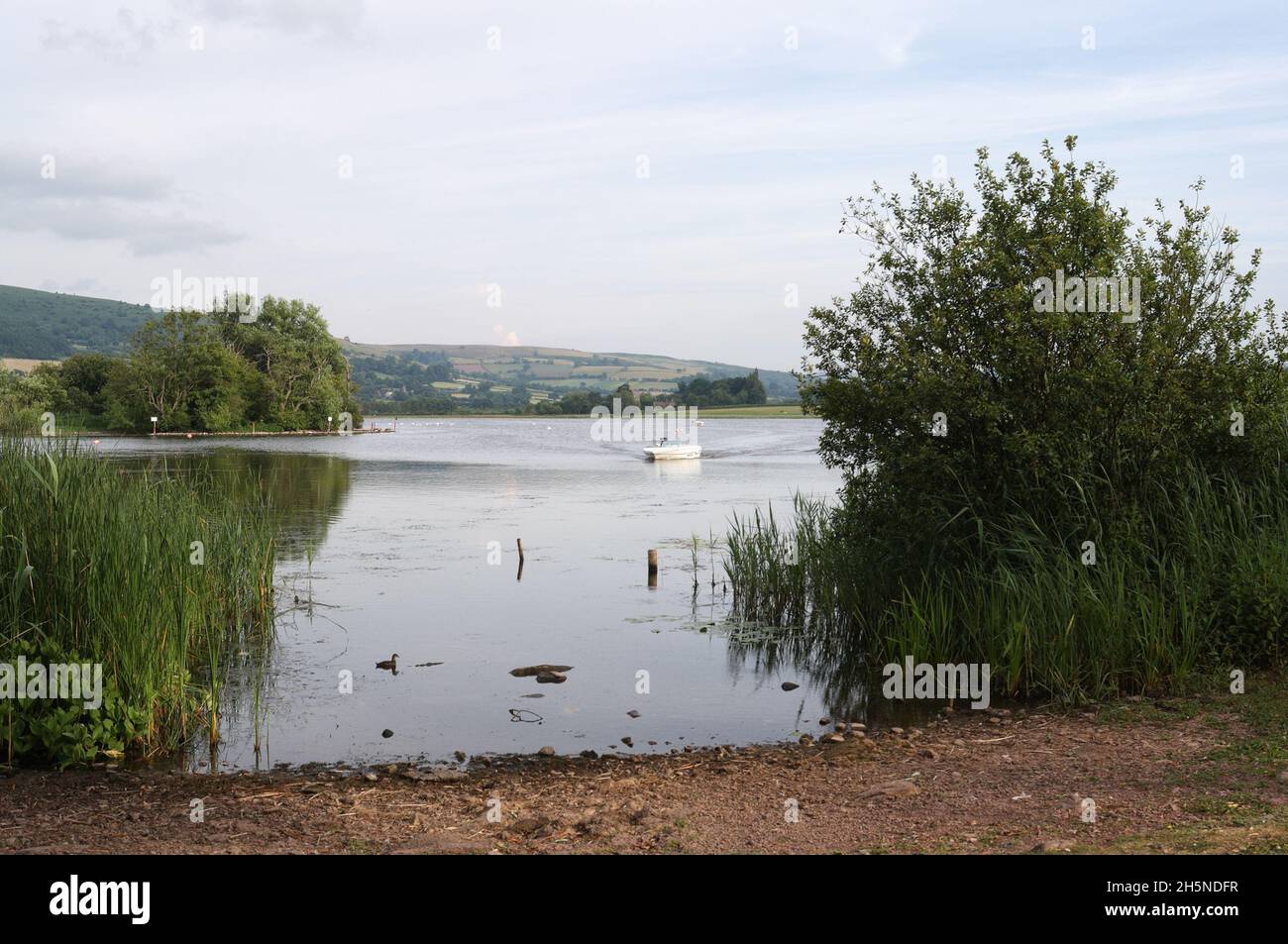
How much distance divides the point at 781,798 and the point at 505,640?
8851mm

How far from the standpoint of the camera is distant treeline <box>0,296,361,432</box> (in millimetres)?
93125

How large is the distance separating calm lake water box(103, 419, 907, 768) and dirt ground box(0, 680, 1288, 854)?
1559 mm

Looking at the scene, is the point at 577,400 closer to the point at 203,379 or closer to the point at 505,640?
the point at 203,379

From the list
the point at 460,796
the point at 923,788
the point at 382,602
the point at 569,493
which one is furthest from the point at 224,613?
the point at 569,493

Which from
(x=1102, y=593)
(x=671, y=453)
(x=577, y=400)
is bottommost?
Answer: (x=1102, y=593)

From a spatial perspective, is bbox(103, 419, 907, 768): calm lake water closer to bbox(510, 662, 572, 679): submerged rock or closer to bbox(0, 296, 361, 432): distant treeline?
bbox(510, 662, 572, 679): submerged rock

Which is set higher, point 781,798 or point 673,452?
point 673,452

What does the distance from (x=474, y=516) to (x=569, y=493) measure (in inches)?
405

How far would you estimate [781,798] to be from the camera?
7.97 metres

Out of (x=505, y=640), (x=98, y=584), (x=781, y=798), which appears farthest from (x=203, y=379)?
(x=781, y=798)

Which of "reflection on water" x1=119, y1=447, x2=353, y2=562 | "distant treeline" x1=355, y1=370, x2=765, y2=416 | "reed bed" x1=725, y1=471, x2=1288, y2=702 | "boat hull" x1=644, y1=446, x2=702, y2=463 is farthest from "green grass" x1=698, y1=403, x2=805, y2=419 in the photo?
"reed bed" x1=725, y1=471, x2=1288, y2=702

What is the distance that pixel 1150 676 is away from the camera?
34.8 feet

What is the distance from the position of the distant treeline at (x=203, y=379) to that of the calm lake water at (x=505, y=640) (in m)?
61.6

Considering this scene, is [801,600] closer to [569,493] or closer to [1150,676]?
[1150,676]
